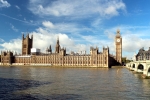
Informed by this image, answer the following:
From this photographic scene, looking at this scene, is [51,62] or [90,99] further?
[51,62]

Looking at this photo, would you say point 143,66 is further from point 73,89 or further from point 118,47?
point 118,47

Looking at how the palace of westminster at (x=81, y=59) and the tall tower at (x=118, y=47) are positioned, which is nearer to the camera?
the palace of westminster at (x=81, y=59)

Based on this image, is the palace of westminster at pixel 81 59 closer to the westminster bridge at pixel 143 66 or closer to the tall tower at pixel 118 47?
the tall tower at pixel 118 47

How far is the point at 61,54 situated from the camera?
18288 centimetres

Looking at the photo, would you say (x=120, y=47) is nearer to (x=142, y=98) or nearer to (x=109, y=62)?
(x=109, y=62)

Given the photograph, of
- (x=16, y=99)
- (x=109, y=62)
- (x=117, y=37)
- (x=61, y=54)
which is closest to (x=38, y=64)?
(x=61, y=54)

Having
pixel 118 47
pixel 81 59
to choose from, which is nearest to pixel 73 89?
pixel 81 59

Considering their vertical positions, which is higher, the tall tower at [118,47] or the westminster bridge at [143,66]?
the tall tower at [118,47]

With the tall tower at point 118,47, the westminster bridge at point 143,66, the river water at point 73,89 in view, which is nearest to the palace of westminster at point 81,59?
the tall tower at point 118,47

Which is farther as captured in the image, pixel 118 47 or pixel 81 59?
pixel 118 47

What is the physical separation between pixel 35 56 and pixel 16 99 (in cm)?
17110

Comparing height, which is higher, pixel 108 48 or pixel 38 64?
pixel 108 48

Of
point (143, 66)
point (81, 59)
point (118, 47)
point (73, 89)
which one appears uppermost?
point (118, 47)

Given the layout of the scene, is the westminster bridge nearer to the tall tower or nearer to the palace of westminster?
the palace of westminster
